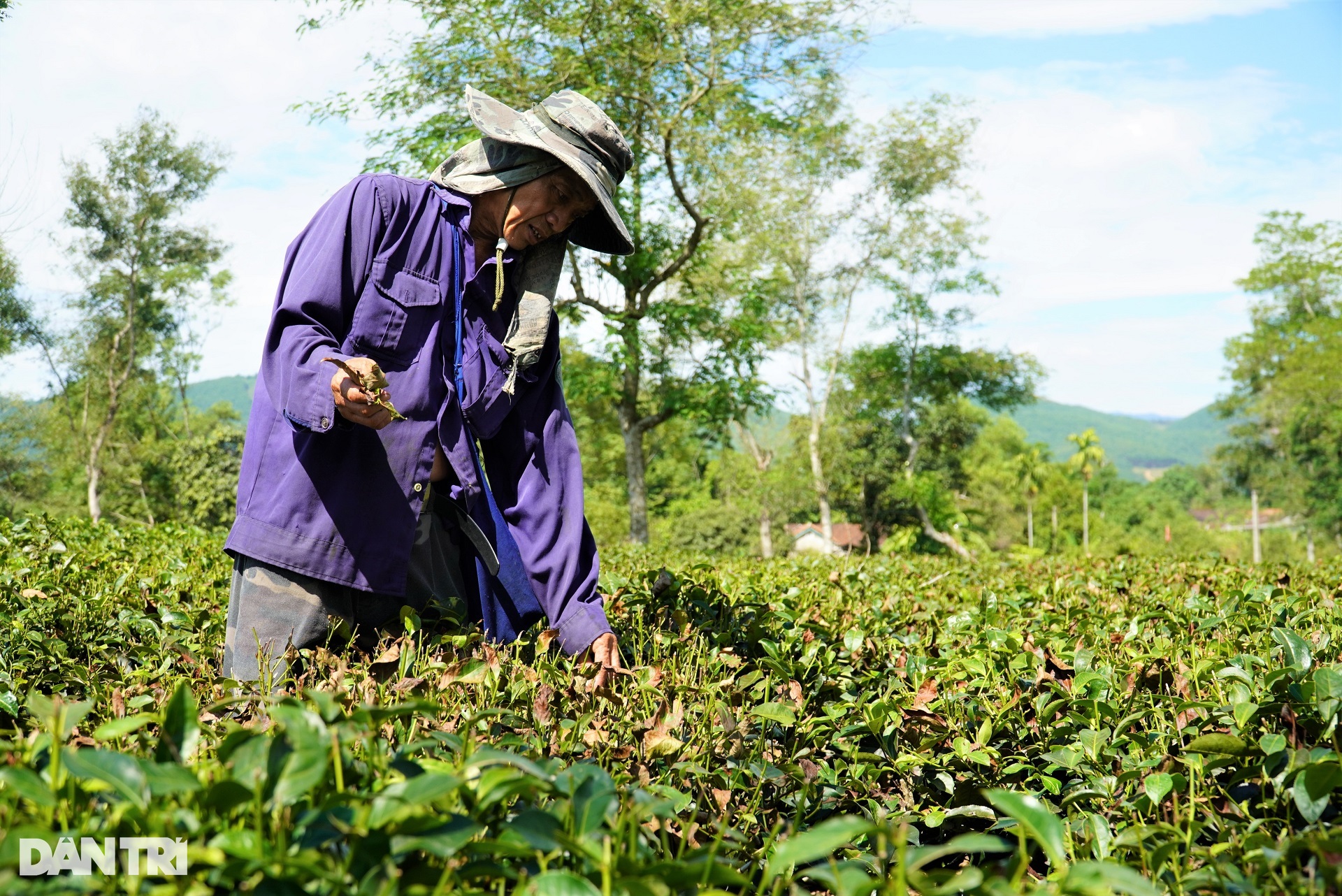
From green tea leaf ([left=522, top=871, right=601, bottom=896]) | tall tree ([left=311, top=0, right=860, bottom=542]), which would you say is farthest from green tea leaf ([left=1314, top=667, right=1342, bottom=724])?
tall tree ([left=311, top=0, right=860, bottom=542])

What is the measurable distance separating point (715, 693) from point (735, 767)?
0.26 metres

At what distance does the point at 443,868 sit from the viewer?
3.09 ft

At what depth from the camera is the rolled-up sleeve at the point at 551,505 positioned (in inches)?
96.3

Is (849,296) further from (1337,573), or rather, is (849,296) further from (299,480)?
(299,480)

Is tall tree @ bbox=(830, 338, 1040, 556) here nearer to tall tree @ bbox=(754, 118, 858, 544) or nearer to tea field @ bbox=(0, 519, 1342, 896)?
tall tree @ bbox=(754, 118, 858, 544)

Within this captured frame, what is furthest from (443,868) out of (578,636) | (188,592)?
(188,592)

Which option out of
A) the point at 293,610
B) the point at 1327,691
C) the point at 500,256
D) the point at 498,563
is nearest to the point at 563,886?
the point at 1327,691

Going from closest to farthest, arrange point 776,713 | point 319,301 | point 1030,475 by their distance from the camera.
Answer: point 776,713 → point 319,301 → point 1030,475

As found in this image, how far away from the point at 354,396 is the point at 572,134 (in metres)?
0.94

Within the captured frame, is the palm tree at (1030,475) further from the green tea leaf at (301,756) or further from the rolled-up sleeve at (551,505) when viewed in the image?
the green tea leaf at (301,756)

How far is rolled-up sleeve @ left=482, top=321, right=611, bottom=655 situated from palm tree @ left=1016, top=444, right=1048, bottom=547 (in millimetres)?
72040

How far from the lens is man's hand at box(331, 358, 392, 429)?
6.56 feet

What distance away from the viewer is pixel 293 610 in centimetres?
227

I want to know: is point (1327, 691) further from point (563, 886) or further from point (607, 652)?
point (607, 652)
